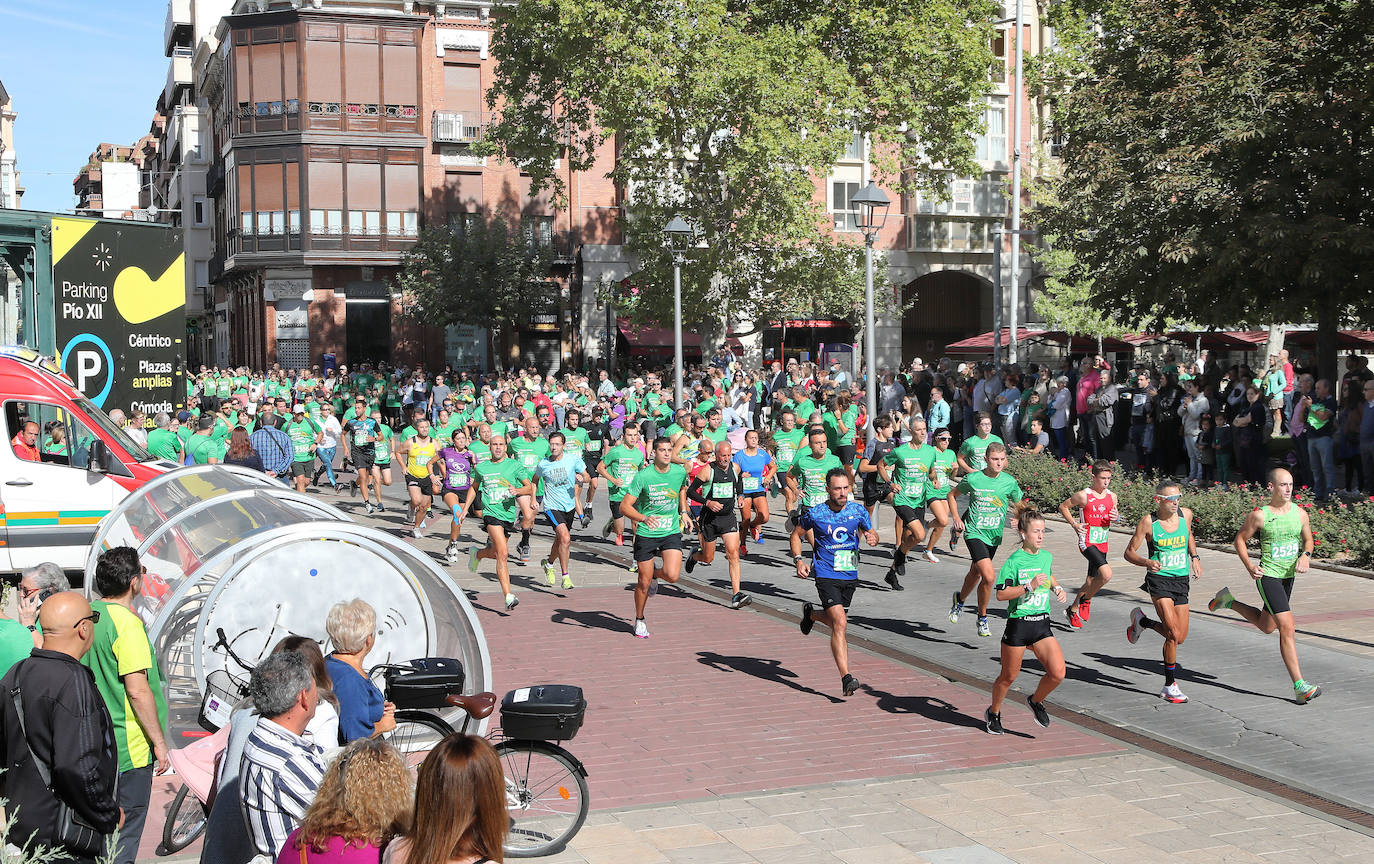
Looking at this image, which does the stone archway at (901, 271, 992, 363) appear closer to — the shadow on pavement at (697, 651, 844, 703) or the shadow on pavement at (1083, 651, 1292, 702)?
the shadow on pavement at (1083, 651, 1292, 702)

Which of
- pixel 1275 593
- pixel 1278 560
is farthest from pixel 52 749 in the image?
pixel 1278 560

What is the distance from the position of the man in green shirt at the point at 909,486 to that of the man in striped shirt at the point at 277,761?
10.6m

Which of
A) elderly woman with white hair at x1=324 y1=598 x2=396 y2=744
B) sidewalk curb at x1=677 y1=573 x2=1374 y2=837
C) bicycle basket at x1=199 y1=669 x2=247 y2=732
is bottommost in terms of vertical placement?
sidewalk curb at x1=677 y1=573 x2=1374 y2=837

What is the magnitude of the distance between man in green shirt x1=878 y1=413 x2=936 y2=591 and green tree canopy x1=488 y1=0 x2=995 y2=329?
16.4 metres

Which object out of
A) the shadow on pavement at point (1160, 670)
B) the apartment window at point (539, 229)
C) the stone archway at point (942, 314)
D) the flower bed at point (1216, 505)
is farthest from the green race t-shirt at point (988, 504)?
the stone archway at point (942, 314)

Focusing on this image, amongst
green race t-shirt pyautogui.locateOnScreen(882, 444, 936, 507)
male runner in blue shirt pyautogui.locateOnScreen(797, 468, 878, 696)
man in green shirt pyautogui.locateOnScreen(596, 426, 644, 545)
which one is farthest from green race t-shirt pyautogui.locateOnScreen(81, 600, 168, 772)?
green race t-shirt pyautogui.locateOnScreen(882, 444, 936, 507)

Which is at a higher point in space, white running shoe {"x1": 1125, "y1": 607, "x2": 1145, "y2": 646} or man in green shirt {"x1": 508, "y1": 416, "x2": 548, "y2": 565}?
man in green shirt {"x1": 508, "y1": 416, "x2": 548, "y2": 565}

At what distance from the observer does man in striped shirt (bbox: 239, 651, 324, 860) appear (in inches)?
193

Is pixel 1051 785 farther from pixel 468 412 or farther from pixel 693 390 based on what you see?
pixel 693 390

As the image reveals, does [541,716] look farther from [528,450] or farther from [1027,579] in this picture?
[528,450]

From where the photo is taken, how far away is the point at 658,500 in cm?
1313

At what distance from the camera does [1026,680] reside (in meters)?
11.1

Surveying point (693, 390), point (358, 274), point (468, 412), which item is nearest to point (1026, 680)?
point (468, 412)

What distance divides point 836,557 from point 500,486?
194 inches
